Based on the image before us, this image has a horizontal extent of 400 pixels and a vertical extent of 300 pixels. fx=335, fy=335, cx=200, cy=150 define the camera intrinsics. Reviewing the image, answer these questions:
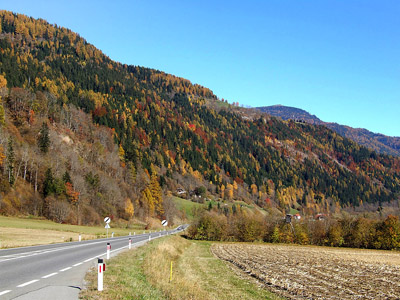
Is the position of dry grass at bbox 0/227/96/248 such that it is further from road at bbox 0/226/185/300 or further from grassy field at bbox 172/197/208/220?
grassy field at bbox 172/197/208/220

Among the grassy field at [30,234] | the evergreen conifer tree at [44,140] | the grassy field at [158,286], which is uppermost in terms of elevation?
the evergreen conifer tree at [44,140]

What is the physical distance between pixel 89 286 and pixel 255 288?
10886 mm

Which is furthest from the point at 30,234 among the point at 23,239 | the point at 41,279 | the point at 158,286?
the point at 158,286

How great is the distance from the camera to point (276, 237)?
8338 cm

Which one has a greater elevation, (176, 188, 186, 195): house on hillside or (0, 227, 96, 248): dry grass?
(176, 188, 186, 195): house on hillside

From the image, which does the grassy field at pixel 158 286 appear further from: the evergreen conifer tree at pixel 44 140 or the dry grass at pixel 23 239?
the evergreen conifer tree at pixel 44 140

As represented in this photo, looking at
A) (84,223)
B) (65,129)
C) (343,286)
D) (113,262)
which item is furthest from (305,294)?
(65,129)

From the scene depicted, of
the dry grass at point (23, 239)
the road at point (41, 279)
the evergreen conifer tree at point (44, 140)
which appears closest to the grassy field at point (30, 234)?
the dry grass at point (23, 239)

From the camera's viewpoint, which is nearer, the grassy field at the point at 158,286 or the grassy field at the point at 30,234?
the grassy field at the point at 158,286

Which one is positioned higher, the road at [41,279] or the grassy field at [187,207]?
the road at [41,279]

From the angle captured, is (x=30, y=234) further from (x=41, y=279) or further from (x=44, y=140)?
(x=44, y=140)

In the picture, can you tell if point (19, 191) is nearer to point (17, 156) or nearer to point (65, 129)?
point (17, 156)

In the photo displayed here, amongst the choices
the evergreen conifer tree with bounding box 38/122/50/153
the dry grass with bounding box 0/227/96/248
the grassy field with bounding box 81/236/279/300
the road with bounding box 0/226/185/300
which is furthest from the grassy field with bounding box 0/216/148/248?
the evergreen conifer tree with bounding box 38/122/50/153

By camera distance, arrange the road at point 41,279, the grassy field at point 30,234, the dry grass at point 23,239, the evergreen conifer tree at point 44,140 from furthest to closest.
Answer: the evergreen conifer tree at point 44,140 → the grassy field at point 30,234 → the dry grass at point 23,239 → the road at point 41,279
